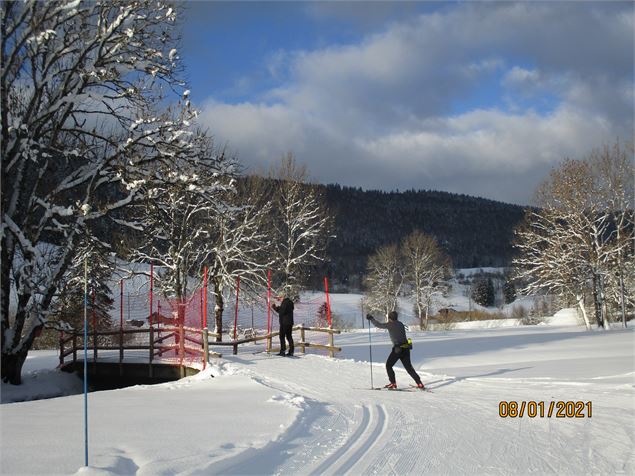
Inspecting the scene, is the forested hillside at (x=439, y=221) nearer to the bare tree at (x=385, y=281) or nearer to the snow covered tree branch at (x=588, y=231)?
the bare tree at (x=385, y=281)

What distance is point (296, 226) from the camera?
37.0 meters

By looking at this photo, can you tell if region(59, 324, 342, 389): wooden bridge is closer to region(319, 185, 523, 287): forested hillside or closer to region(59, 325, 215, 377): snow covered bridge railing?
region(59, 325, 215, 377): snow covered bridge railing

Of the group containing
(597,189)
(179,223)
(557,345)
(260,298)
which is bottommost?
(557,345)

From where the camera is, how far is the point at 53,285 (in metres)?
15.6

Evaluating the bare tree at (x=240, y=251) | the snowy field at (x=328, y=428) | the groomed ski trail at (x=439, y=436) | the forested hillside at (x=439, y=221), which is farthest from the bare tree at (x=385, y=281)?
A: the forested hillside at (x=439, y=221)

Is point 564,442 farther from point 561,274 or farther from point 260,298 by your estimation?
point 561,274

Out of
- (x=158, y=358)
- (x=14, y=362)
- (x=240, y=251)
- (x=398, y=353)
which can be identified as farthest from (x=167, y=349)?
(x=240, y=251)

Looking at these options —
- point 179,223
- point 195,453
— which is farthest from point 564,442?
point 179,223

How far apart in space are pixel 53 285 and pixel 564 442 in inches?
520

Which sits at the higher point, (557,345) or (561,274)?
(561,274)

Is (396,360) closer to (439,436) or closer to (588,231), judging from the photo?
(439,436)
